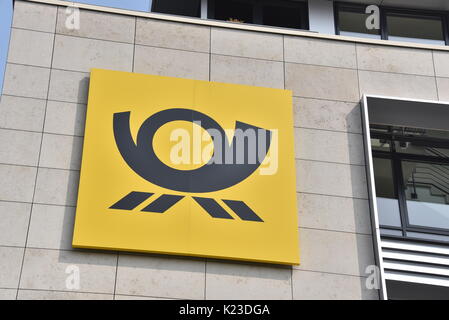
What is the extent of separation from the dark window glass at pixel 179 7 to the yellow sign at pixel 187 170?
209 inches

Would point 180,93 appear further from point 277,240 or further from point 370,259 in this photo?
point 370,259

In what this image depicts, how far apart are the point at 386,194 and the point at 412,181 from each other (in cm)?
90

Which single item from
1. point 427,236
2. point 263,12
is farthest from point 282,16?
point 427,236

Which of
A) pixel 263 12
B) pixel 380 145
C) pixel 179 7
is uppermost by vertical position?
pixel 179 7

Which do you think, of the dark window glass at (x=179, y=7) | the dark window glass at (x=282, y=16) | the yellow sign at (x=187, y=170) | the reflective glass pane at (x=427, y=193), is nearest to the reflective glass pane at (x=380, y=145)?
the reflective glass pane at (x=427, y=193)

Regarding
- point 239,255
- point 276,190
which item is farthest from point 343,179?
point 239,255

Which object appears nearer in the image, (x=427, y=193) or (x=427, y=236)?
(x=427, y=236)

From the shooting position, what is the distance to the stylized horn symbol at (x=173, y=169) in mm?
16641

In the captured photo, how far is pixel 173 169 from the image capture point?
16.8m

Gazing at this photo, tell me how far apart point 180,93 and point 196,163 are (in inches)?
70.9

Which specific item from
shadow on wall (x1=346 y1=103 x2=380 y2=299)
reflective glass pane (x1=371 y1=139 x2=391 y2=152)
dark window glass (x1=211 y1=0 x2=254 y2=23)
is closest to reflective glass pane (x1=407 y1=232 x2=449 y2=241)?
shadow on wall (x1=346 y1=103 x2=380 y2=299)

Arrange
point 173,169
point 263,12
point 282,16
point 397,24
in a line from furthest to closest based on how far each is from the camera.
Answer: point 397,24, point 282,16, point 263,12, point 173,169

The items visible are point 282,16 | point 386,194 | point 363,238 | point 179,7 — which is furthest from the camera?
point 179,7

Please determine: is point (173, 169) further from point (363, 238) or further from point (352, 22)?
point (352, 22)
